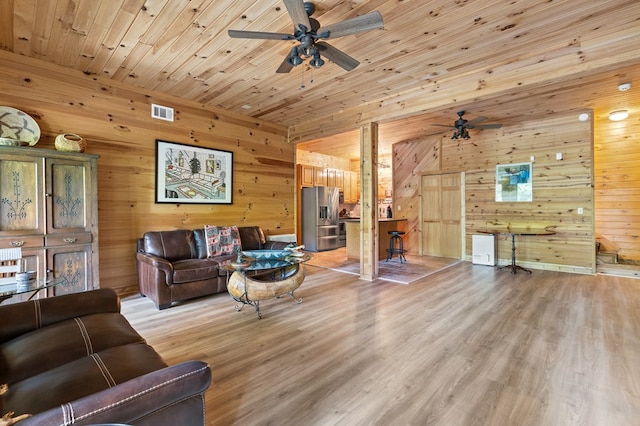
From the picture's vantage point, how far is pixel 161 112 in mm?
4352

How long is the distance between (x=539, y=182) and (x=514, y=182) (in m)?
0.41

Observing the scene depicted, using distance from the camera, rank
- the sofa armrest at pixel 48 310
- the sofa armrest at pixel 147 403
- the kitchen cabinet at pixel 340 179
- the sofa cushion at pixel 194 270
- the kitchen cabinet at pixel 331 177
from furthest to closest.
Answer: the kitchen cabinet at pixel 340 179 → the kitchen cabinet at pixel 331 177 → the sofa cushion at pixel 194 270 → the sofa armrest at pixel 48 310 → the sofa armrest at pixel 147 403

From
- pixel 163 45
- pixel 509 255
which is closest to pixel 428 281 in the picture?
pixel 509 255

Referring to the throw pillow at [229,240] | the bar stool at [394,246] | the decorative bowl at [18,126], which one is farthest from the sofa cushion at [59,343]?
the bar stool at [394,246]

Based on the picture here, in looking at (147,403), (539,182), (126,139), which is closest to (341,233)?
(539,182)

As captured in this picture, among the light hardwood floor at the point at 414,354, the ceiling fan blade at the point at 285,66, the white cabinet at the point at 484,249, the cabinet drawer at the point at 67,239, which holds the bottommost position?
the light hardwood floor at the point at 414,354

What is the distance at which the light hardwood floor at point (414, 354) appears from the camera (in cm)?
175

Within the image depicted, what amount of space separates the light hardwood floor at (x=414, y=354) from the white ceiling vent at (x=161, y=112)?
→ 104 inches

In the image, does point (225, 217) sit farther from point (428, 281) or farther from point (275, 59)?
point (428, 281)

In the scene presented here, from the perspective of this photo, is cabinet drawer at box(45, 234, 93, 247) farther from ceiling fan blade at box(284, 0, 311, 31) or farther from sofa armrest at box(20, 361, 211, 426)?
ceiling fan blade at box(284, 0, 311, 31)

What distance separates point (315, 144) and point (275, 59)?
4406mm

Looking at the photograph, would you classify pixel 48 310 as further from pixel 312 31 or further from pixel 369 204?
pixel 369 204

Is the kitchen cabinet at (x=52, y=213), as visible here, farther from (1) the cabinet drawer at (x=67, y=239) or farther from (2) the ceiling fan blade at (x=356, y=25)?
(2) the ceiling fan blade at (x=356, y=25)

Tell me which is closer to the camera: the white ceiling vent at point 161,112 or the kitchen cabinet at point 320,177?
the white ceiling vent at point 161,112
